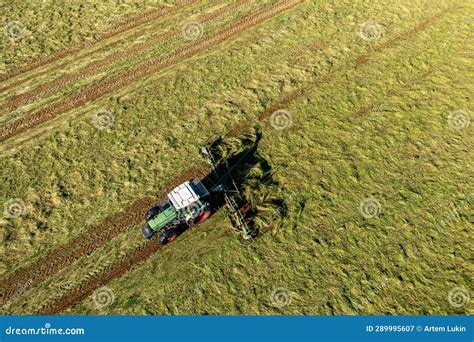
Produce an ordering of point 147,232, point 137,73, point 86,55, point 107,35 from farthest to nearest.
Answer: point 107,35
point 86,55
point 137,73
point 147,232

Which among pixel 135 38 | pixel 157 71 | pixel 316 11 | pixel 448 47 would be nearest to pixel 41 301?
pixel 157 71

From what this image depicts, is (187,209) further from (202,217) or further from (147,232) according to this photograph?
(147,232)

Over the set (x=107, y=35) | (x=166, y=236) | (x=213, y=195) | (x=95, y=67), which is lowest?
(x=166, y=236)

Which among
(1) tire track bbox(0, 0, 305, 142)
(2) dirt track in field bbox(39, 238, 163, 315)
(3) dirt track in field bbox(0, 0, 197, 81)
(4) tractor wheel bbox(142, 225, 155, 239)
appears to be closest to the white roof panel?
(4) tractor wheel bbox(142, 225, 155, 239)

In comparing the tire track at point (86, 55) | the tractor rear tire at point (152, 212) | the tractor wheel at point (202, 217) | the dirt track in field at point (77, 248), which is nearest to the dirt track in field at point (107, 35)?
the tire track at point (86, 55)

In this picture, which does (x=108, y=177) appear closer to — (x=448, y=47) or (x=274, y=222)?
(x=274, y=222)

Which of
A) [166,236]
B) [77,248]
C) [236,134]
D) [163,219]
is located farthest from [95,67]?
[166,236]
